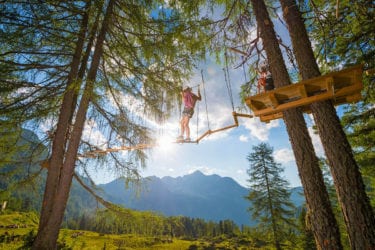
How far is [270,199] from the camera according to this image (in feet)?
61.0

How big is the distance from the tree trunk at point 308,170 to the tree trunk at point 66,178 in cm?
387

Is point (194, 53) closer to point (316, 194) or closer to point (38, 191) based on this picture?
point (316, 194)

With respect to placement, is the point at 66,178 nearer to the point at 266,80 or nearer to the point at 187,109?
the point at 187,109

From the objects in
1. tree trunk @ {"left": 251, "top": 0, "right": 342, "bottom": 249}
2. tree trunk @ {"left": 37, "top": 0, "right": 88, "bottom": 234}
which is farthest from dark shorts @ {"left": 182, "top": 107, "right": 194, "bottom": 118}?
tree trunk @ {"left": 37, "top": 0, "right": 88, "bottom": 234}

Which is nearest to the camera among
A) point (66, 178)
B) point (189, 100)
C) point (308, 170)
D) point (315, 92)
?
point (308, 170)

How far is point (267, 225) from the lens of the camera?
57.5 feet

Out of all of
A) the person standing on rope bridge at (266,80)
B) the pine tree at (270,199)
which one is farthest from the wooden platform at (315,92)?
the pine tree at (270,199)

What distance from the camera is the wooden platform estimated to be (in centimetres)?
308

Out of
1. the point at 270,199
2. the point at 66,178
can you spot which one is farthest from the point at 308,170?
the point at 270,199

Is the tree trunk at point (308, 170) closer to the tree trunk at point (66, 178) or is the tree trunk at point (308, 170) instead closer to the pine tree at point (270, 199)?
the tree trunk at point (66, 178)

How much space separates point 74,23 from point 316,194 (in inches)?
257

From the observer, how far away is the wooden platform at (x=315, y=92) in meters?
3.08

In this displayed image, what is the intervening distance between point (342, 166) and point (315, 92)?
126cm

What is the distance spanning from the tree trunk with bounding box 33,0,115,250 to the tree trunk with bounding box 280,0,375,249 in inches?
169
